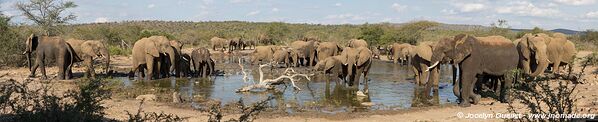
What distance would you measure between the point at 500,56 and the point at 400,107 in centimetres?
296

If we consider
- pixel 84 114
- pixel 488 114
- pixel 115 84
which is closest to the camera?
pixel 84 114

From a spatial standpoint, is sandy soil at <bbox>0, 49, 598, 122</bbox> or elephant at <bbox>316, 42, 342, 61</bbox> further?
elephant at <bbox>316, 42, 342, 61</bbox>

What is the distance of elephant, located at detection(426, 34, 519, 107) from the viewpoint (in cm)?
1406

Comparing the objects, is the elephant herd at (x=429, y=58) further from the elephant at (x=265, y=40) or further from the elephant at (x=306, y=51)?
the elephant at (x=265, y=40)

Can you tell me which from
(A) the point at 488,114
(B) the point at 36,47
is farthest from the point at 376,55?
(A) the point at 488,114

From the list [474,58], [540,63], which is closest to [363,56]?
[540,63]

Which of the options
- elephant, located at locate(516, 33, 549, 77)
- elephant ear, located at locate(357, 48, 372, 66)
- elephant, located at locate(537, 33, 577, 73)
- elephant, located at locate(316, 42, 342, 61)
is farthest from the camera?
elephant, located at locate(316, 42, 342, 61)

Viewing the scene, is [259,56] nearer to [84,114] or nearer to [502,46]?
[502,46]

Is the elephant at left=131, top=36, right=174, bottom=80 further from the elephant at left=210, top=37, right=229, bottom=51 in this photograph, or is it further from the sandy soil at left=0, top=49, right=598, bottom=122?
the elephant at left=210, top=37, right=229, bottom=51

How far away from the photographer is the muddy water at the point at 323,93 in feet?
50.8

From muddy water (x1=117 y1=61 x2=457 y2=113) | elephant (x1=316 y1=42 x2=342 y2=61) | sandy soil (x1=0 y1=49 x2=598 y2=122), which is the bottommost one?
muddy water (x1=117 y1=61 x2=457 y2=113)

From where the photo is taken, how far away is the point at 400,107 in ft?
49.4

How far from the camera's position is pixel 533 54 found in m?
18.9

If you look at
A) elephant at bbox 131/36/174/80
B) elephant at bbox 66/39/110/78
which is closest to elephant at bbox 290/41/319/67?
elephant at bbox 131/36/174/80
